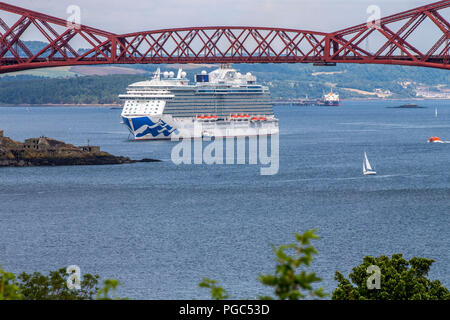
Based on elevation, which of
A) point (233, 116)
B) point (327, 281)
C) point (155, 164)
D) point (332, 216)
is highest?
point (233, 116)

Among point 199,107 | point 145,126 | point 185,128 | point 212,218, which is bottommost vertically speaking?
point 212,218

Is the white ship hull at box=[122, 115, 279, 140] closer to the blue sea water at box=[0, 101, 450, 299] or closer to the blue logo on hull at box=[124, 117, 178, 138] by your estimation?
the blue logo on hull at box=[124, 117, 178, 138]

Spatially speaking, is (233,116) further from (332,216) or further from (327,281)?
(327,281)

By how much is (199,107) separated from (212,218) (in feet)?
264

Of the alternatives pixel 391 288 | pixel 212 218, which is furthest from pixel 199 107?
pixel 391 288

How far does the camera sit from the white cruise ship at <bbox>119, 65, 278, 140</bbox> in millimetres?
120375

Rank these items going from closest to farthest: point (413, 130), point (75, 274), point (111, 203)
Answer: point (75, 274) → point (111, 203) → point (413, 130)

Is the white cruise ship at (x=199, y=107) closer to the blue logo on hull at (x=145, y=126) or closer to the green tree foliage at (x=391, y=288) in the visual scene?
the blue logo on hull at (x=145, y=126)

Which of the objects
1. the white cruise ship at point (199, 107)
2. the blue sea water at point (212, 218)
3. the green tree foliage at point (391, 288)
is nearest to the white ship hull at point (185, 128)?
the white cruise ship at point (199, 107)

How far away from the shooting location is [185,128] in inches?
4877

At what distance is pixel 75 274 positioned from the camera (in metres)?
32.0

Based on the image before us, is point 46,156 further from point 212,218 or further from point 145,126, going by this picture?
point 212,218
